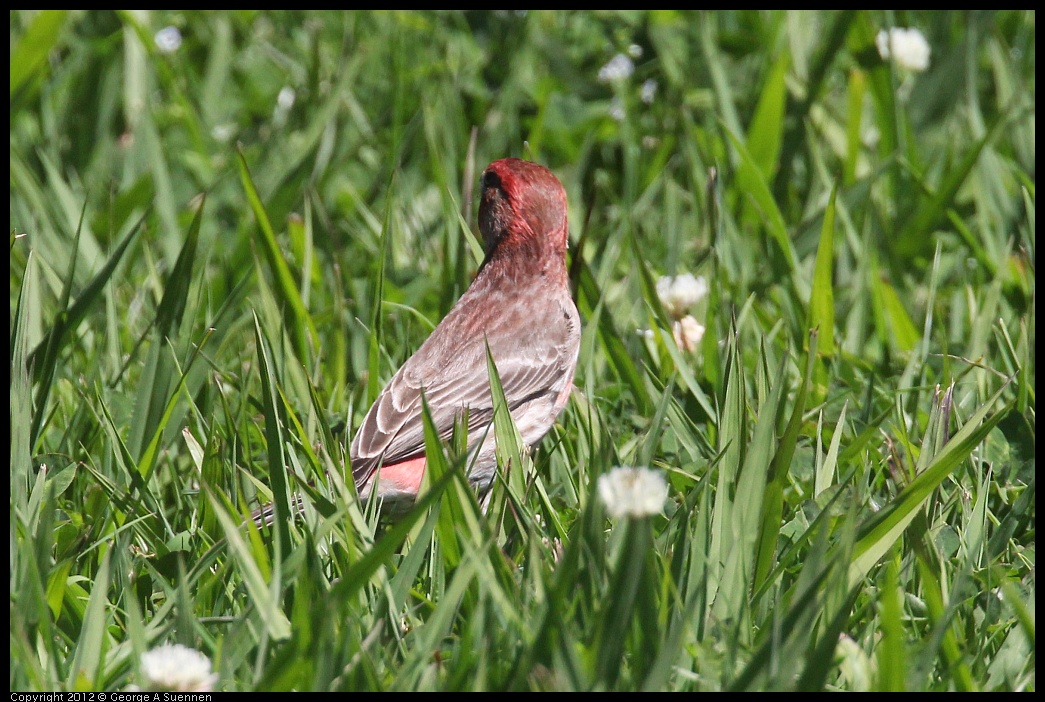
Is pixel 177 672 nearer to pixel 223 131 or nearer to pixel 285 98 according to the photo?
pixel 223 131

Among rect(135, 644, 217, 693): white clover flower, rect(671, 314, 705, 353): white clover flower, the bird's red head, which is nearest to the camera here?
rect(135, 644, 217, 693): white clover flower

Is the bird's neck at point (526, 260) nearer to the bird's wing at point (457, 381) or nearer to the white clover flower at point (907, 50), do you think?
the bird's wing at point (457, 381)

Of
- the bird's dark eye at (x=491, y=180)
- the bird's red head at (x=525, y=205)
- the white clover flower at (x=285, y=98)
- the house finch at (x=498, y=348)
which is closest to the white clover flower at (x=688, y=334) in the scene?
the house finch at (x=498, y=348)

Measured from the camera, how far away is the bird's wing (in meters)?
3.86

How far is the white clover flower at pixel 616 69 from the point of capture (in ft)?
21.9

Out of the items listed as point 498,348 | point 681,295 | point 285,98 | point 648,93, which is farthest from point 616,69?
point 498,348

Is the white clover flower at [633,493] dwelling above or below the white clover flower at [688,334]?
above

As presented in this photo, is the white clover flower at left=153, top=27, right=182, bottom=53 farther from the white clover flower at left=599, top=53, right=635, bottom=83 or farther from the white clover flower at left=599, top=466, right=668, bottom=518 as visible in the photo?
the white clover flower at left=599, top=466, right=668, bottom=518

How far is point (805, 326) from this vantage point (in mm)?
4516

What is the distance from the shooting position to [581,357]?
14.6 ft

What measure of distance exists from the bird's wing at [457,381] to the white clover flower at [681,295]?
49 cm

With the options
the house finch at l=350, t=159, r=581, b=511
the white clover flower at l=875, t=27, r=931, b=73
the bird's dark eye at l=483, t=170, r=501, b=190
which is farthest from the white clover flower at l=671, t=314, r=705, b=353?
the white clover flower at l=875, t=27, r=931, b=73

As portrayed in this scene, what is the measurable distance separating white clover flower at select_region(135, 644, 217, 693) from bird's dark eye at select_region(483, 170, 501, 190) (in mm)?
2395

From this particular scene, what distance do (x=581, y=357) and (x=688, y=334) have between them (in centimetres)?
47
